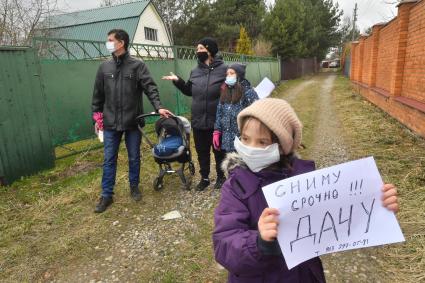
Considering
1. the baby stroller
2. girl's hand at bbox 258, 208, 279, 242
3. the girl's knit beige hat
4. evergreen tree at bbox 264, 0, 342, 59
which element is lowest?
the baby stroller

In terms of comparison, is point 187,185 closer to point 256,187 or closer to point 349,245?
point 256,187

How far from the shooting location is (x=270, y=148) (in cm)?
148

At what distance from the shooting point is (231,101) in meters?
3.95

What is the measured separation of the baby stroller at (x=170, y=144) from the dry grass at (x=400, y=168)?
2554 millimetres

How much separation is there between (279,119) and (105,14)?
27.8 metres

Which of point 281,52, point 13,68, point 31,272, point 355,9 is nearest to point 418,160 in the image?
point 31,272

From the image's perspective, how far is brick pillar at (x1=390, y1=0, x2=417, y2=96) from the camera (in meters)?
8.70

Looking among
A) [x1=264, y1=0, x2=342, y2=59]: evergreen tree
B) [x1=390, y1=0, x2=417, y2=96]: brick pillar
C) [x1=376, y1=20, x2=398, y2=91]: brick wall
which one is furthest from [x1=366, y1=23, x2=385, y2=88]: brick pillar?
[x1=264, y1=0, x2=342, y2=59]: evergreen tree

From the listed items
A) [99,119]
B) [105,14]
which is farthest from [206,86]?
[105,14]

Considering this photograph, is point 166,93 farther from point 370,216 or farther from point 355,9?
point 355,9

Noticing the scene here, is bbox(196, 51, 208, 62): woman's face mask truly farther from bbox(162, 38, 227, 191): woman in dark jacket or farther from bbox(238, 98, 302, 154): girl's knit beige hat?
bbox(238, 98, 302, 154): girl's knit beige hat

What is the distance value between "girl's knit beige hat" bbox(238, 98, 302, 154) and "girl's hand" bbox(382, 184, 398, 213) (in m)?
0.40

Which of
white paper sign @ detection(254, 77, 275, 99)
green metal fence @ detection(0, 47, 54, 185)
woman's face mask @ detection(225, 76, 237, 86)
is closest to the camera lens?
woman's face mask @ detection(225, 76, 237, 86)

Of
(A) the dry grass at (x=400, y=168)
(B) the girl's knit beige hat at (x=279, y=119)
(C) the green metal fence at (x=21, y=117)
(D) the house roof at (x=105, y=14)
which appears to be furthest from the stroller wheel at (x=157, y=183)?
(D) the house roof at (x=105, y=14)
